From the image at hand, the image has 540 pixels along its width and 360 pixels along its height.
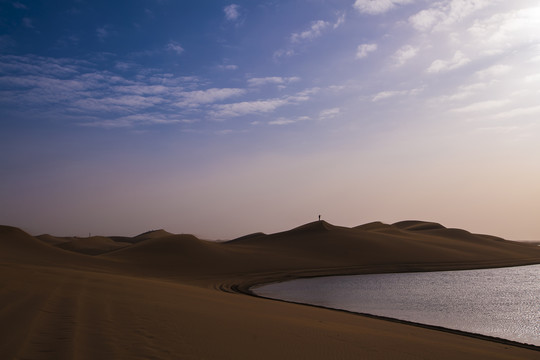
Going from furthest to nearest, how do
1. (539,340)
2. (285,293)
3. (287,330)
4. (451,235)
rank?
(451,235) → (285,293) → (539,340) → (287,330)

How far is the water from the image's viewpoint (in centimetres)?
1540

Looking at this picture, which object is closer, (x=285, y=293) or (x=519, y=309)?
(x=519, y=309)

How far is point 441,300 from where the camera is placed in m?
21.6

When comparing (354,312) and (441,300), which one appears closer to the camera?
(354,312)

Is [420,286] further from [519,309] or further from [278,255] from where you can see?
[278,255]

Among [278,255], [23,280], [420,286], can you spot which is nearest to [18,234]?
[278,255]

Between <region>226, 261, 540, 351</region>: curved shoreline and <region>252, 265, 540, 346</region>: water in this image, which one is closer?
<region>226, 261, 540, 351</region>: curved shoreline

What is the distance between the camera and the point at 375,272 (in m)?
41.3

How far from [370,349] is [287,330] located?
2232 millimetres

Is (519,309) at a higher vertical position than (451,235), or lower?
lower

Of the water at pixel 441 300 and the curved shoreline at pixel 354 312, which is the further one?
the water at pixel 441 300

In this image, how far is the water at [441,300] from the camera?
15.4m

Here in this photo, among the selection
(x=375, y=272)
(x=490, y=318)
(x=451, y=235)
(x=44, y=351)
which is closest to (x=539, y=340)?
(x=490, y=318)

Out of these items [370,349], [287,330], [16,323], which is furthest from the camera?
[287,330]
